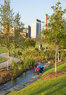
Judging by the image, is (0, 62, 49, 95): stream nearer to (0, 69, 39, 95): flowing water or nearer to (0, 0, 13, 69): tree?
(0, 69, 39, 95): flowing water

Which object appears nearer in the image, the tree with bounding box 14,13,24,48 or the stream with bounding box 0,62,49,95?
the stream with bounding box 0,62,49,95

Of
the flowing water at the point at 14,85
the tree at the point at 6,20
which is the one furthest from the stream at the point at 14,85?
the tree at the point at 6,20

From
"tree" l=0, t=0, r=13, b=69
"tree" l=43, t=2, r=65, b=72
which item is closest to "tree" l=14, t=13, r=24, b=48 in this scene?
"tree" l=0, t=0, r=13, b=69

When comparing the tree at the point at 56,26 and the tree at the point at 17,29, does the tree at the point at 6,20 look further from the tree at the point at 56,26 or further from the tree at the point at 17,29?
the tree at the point at 56,26

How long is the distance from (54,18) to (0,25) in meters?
4.93

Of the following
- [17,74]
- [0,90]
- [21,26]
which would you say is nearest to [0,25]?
[21,26]

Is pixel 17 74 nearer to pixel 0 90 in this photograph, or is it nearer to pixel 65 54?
pixel 0 90

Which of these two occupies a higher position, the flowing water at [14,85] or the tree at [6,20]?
the tree at [6,20]

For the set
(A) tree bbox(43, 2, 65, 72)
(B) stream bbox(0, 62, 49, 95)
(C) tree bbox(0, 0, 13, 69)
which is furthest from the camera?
(C) tree bbox(0, 0, 13, 69)

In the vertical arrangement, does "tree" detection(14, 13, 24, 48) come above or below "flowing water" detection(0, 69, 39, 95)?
above

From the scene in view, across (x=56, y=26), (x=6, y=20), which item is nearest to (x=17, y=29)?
(x=6, y=20)

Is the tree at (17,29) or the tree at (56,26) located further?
the tree at (17,29)

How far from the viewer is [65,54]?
19.1 meters

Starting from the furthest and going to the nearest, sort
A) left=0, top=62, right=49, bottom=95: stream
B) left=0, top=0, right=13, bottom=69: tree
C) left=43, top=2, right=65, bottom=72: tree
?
1. left=0, top=0, right=13, bottom=69: tree
2. left=43, top=2, right=65, bottom=72: tree
3. left=0, top=62, right=49, bottom=95: stream
